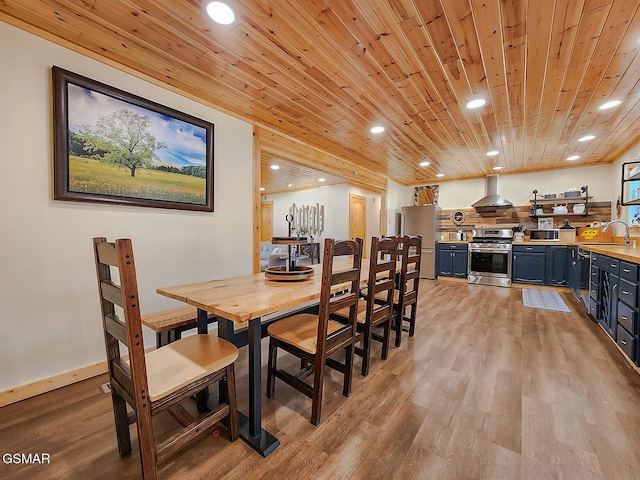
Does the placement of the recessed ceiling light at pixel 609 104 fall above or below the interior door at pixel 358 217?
above

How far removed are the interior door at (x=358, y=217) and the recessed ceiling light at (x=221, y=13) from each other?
5.58 meters

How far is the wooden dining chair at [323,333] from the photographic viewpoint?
1.53 m

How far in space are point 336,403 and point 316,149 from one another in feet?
11.3

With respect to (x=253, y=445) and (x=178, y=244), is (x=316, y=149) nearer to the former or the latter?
(x=178, y=244)

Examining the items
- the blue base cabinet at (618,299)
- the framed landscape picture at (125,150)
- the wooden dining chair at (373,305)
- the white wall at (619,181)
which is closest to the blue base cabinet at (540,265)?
the white wall at (619,181)

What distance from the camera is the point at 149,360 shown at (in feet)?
4.35

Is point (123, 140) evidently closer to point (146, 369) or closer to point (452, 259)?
point (146, 369)

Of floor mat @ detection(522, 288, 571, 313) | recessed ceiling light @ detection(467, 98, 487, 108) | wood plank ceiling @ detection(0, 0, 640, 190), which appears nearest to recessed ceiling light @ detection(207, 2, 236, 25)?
wood plank ceiling @ detection(0, 0, 640, 190)

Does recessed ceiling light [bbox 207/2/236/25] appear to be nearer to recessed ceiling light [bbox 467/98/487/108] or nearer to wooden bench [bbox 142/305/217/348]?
wooden bench [bbox 142/305/217/348]

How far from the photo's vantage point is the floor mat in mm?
3988

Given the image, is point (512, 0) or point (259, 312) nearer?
point (259, 312)

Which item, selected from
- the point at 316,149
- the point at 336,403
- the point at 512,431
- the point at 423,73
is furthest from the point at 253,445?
the point at 316,149

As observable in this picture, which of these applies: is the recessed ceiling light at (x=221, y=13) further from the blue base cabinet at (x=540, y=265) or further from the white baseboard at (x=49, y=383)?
the blue base cabinet at (x=540, y=265)

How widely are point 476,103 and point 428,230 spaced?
3.80 metres
